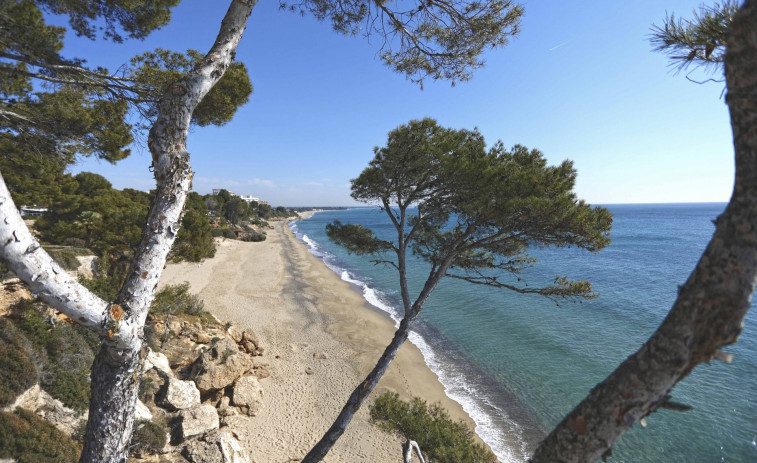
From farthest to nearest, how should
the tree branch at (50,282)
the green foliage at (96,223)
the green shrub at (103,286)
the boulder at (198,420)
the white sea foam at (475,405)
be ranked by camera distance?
the green foliage at (96,223) < the green shrub at (103,286) < the white sea foam at (475,405) < the boulder at (198,420) < the tree branch at (50,282)

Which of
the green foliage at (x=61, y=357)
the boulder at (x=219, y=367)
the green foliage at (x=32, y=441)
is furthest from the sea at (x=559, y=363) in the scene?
the green foliage at (x=61, y=357)

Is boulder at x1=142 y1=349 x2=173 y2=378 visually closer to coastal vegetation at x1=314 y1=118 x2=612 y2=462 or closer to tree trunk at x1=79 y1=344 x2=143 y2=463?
coastal vegetation at x1=314 y1=118 x2=612 y2=462

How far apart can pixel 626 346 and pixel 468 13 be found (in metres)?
15.7

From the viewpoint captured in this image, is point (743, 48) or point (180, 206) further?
point (180, 206)

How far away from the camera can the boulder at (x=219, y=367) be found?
8945 mm

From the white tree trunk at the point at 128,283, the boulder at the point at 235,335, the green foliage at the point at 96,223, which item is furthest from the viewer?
the green foliage at the point at 96,223

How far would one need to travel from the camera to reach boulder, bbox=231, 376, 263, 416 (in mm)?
9164

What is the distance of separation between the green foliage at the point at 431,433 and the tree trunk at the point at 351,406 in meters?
1.22

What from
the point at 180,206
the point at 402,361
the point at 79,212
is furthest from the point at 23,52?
the point at 79,212

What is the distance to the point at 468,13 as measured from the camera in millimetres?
4457

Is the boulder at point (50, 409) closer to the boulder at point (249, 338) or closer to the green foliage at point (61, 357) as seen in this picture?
the green foliage at point (61, 357)

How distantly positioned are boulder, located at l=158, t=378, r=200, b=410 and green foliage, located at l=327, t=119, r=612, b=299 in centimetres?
562

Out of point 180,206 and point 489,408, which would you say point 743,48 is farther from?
point 489,408

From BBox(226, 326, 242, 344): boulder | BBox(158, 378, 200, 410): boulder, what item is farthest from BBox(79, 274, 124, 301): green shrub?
BBox(226, 326, 242, 344): boulder
